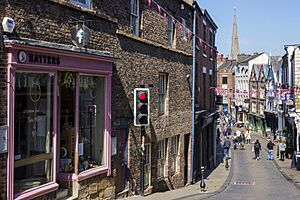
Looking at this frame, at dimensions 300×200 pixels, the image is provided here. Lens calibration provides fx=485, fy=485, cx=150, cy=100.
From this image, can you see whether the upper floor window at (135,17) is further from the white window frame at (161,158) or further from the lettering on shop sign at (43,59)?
the lettering on shop sign at (43,59)

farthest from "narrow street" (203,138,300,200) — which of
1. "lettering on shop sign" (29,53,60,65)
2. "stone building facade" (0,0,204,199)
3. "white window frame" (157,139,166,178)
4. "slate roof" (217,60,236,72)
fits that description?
"slate roof" (217,60,236,72)

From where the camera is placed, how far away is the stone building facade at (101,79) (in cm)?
822

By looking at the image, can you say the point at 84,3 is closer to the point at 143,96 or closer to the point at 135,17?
the point at 143,96

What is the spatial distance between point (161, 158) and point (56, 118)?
822 cm

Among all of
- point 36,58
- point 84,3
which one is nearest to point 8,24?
point 36,58

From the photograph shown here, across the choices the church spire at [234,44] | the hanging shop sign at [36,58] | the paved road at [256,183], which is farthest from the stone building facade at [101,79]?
the church spire at [234,44]

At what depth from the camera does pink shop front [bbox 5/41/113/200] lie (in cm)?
826

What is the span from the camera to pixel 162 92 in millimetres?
17141

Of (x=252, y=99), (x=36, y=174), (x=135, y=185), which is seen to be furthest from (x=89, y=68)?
(x=252, y=99)

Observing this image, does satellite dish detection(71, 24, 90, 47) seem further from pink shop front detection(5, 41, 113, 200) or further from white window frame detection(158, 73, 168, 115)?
white window frame detection(158, 73, 168, 115)

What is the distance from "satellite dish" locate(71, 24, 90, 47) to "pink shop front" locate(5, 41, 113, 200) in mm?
177

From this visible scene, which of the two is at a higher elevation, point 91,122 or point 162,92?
point 162,92

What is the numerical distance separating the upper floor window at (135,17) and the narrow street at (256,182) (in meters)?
5.42

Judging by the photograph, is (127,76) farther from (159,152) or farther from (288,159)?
(288,159)
